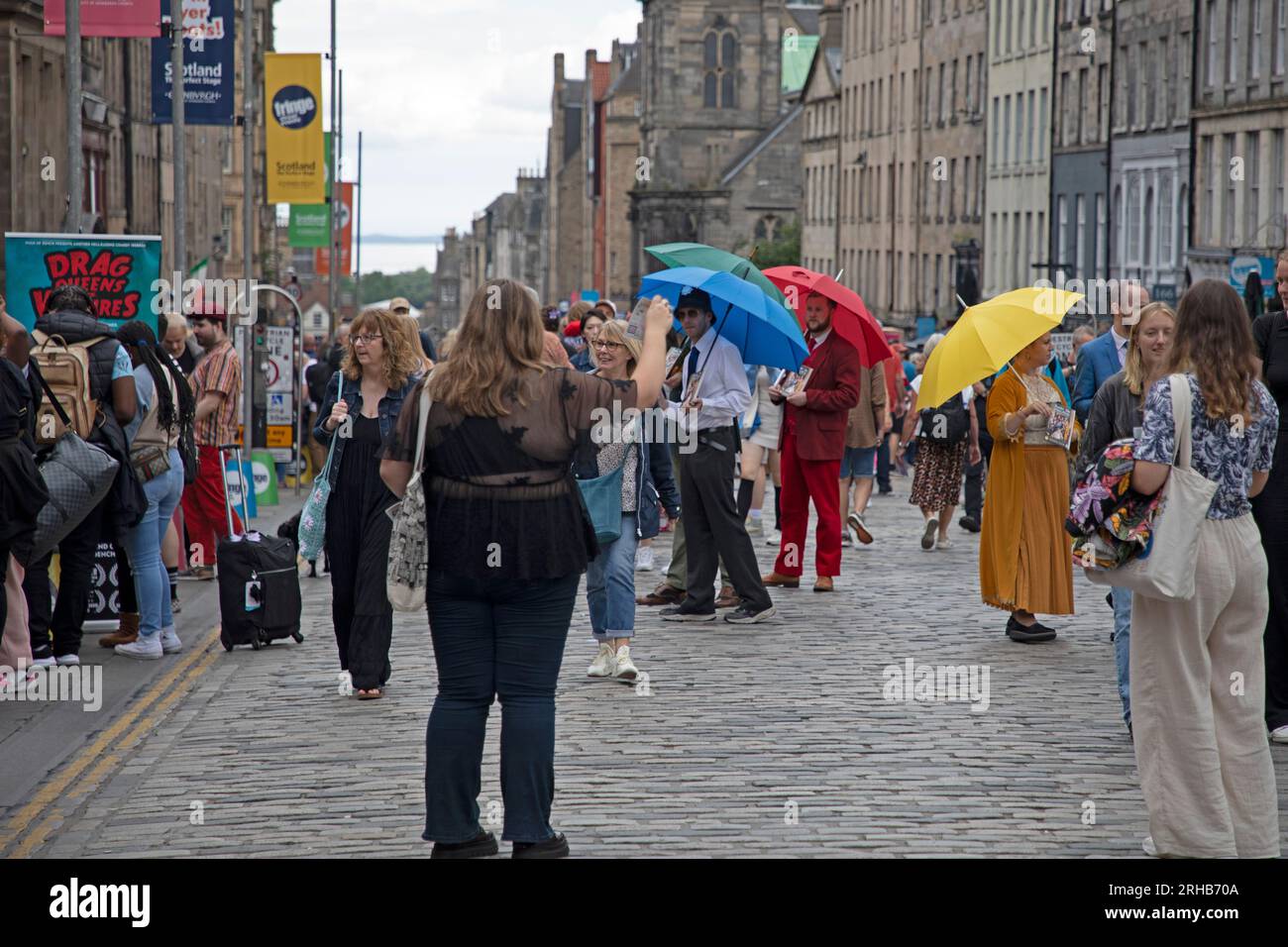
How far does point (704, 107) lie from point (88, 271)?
10674 cm

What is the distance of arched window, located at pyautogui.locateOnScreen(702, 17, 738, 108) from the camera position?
121625 millimetres

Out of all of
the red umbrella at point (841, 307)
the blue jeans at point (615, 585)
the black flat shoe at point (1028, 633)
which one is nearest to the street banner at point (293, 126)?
the red umbrella at point (841, 307)

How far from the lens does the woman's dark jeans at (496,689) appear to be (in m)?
7.05

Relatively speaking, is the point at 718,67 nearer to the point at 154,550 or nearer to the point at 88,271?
the point at 88,271

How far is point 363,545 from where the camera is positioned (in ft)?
34.8

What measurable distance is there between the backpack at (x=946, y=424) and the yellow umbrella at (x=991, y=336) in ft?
21.6

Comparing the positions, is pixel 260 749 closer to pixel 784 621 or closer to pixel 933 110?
pixel 784 621

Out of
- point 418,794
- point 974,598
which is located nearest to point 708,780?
point 418,794

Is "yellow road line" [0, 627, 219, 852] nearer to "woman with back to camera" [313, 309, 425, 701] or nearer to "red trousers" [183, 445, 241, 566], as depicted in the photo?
"woman with back to camera" [313, 309, 425, 701]

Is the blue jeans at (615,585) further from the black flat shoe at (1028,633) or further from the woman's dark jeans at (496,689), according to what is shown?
the woman's dark jeans at (496,689)

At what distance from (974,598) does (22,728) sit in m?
7.45

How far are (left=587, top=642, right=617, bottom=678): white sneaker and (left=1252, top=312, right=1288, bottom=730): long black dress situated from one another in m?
3.48

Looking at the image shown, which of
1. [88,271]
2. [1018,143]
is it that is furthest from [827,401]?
[1018,143]
